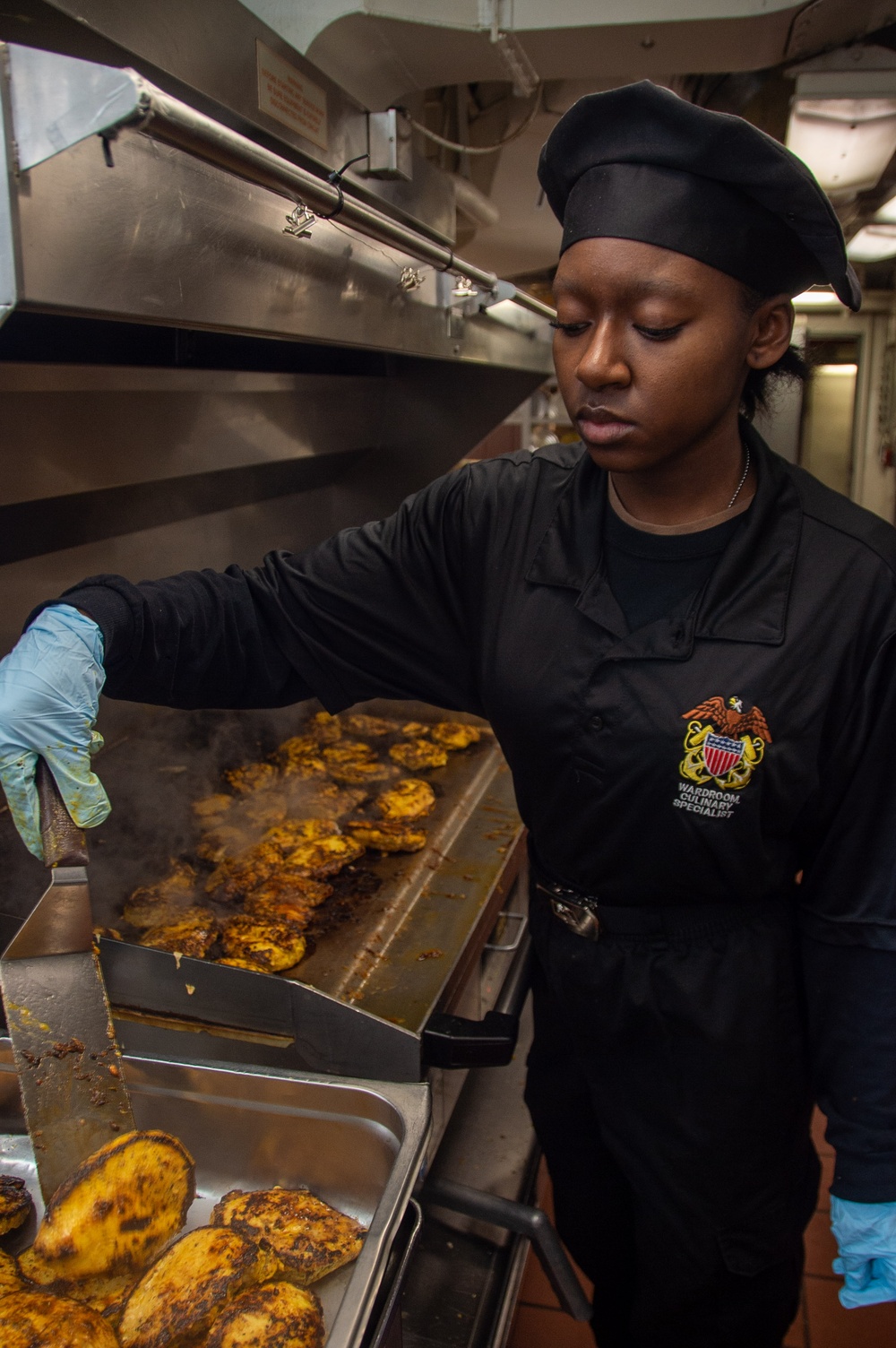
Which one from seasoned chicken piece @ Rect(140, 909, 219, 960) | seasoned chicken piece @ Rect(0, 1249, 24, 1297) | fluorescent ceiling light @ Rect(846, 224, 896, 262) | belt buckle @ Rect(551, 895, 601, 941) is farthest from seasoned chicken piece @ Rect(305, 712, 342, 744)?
fluorescent ceiling light @ Rect(846, 224, 896, 262)

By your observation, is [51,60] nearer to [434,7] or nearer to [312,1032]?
[312,1032]

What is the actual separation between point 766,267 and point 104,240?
84cm

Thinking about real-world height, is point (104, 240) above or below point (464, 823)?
above

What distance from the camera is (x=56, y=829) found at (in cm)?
109

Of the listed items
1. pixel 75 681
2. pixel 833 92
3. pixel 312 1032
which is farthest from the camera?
pixel 833 92

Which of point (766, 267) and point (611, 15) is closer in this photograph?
point (766, 267)

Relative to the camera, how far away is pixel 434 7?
1897mm

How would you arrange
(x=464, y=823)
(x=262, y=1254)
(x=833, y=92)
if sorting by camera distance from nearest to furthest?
1. (x=262, y=1254)
2. (x=464, y=823)
3. (x=833, y=92)

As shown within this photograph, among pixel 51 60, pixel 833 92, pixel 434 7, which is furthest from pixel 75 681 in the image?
pixel 833 92

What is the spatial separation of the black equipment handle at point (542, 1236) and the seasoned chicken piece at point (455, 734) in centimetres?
120

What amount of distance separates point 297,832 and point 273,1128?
0.99 m

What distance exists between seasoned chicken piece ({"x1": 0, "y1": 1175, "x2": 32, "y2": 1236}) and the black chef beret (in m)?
1.46

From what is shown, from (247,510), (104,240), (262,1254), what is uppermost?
(104,240)

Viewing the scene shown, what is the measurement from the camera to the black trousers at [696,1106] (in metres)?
1.47
